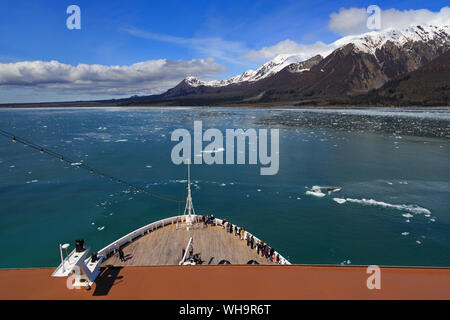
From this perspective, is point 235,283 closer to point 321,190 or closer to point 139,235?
point 139,235

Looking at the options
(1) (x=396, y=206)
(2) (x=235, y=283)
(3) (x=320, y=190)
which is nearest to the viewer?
(2) (x=235, y=283)

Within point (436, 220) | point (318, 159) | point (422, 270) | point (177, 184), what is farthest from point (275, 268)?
point (318, 159)

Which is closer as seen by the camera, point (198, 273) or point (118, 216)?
point (198, 273)

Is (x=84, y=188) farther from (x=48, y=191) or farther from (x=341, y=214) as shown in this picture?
(x=341, y=214)

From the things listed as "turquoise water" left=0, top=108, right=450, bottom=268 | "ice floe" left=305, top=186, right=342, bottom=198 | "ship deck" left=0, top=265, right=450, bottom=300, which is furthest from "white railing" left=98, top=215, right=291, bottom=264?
"ice floe" left=305, top=186, right=342, bottom=198

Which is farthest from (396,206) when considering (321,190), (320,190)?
(320,190)

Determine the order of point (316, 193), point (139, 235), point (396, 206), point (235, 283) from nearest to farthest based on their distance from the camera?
point (235, 283) < point (139, 235) < point (396, 206) < point (316, 193)

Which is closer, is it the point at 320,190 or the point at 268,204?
the point at 268,204

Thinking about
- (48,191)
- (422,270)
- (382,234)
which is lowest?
(382,234)
